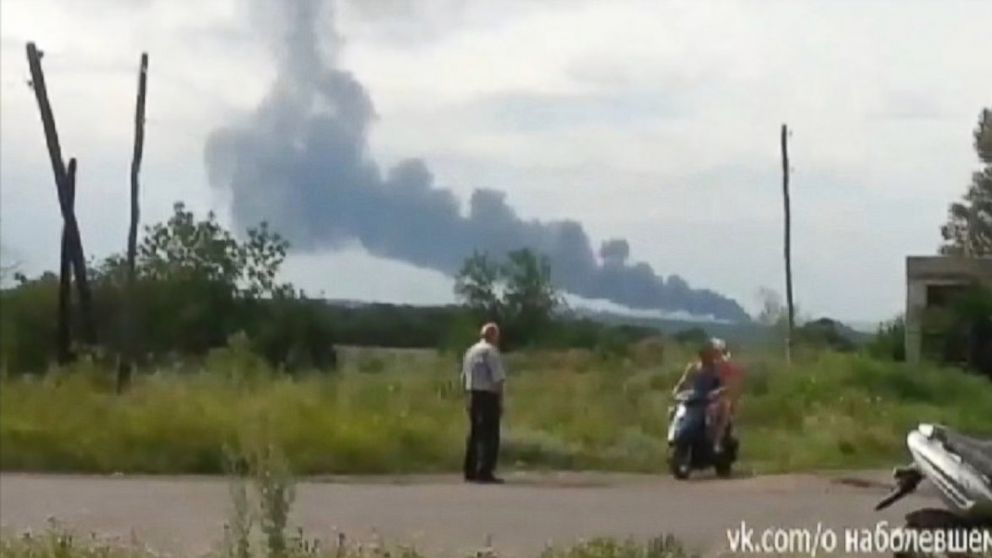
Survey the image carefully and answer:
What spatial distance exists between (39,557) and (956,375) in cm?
3111

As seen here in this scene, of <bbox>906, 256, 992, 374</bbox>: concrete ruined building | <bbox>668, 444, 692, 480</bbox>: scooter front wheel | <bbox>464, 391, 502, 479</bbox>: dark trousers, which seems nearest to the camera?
<bbox>464, 391, 502, 479</bbox>: dark trousers

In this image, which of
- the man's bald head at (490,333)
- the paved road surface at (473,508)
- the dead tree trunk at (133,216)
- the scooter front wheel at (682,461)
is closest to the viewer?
the paved road surface at (473,508)

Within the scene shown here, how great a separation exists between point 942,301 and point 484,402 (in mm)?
Answer: 28924

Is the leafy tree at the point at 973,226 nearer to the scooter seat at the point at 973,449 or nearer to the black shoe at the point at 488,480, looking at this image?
the black shoe at the point at 488,480

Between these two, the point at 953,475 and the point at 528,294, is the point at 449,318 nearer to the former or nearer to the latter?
the point at 528,294

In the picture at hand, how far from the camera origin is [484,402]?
21.7 meters

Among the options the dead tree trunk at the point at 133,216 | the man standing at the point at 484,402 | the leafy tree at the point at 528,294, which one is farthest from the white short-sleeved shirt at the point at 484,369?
the leafy tree at the point at 528,294

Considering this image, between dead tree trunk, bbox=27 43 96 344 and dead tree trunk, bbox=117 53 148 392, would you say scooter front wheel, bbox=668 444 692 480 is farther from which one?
dead tree trunk, bbox=27 43 96 344

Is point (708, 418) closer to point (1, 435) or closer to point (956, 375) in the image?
point (1, 435)

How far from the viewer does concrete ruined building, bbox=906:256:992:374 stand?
149 feet

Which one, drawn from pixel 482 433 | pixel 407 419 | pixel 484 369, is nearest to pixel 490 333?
pixel 484 369

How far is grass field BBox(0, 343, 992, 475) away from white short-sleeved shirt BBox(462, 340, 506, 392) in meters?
2.32

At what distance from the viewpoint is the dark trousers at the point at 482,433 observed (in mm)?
21609

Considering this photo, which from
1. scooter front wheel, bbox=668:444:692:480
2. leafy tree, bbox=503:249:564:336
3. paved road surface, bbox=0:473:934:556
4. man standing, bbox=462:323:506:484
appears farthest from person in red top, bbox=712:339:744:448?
leafy tree, bbox=503:249:564:336
